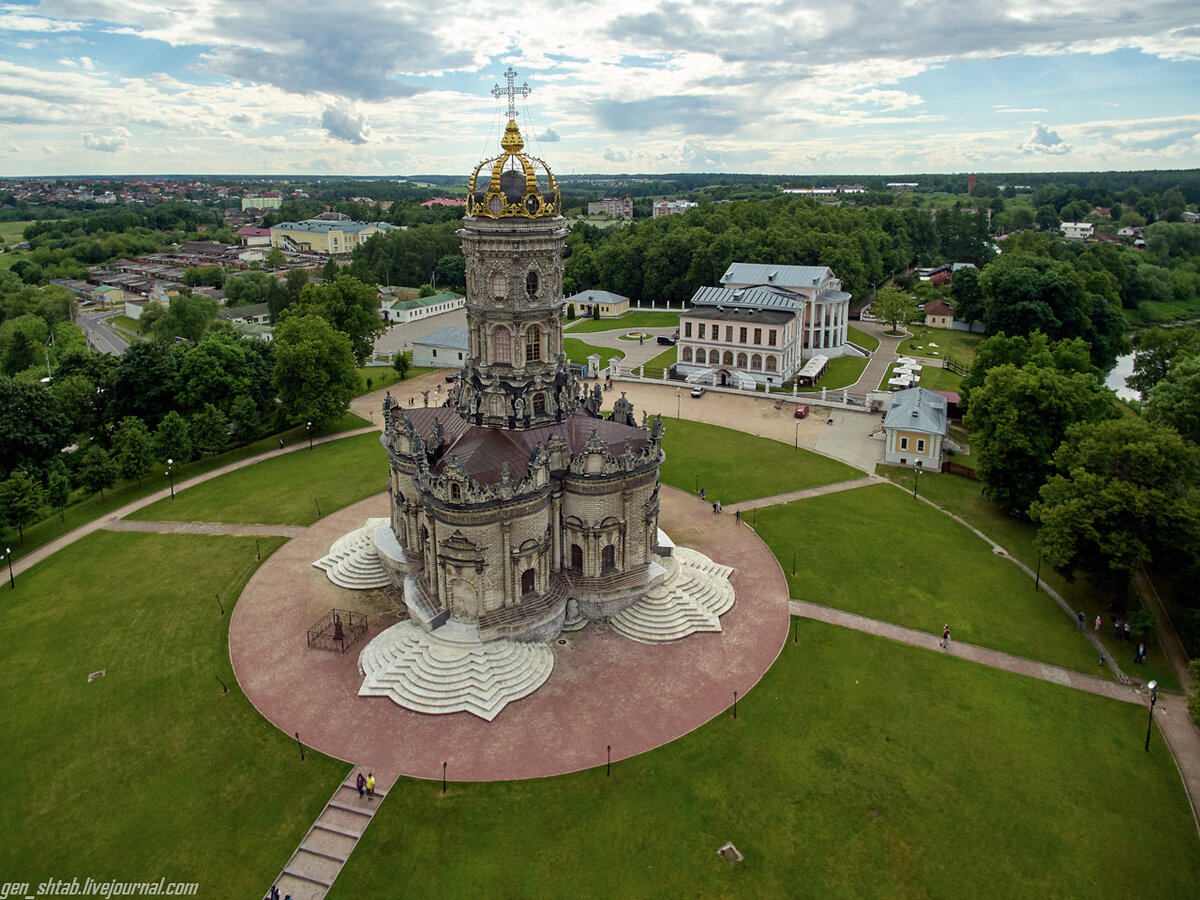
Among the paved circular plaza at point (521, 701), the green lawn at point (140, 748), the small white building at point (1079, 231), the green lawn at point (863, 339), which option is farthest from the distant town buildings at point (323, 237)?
the small white building at point (1079, 231)

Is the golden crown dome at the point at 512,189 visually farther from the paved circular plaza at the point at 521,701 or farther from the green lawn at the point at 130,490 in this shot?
the green lawn at the point at 130,490

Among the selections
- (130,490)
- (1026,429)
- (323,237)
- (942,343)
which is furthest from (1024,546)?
(323,237)

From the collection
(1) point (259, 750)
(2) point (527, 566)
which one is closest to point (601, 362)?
(2) point (527, 566)

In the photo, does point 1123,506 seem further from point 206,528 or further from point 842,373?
point 206,528

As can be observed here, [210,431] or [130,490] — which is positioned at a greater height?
[210,431]

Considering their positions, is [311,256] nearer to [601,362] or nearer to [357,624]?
[601,362]

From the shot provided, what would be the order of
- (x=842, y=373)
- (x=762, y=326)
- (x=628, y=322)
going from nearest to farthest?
1. (x=762, y=326)
2. (x=842, y=373)
3. (x=628, y=322)

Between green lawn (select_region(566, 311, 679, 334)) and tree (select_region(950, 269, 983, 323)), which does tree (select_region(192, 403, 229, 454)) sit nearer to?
green lawn (select_region(566, 311, 679, 334))
